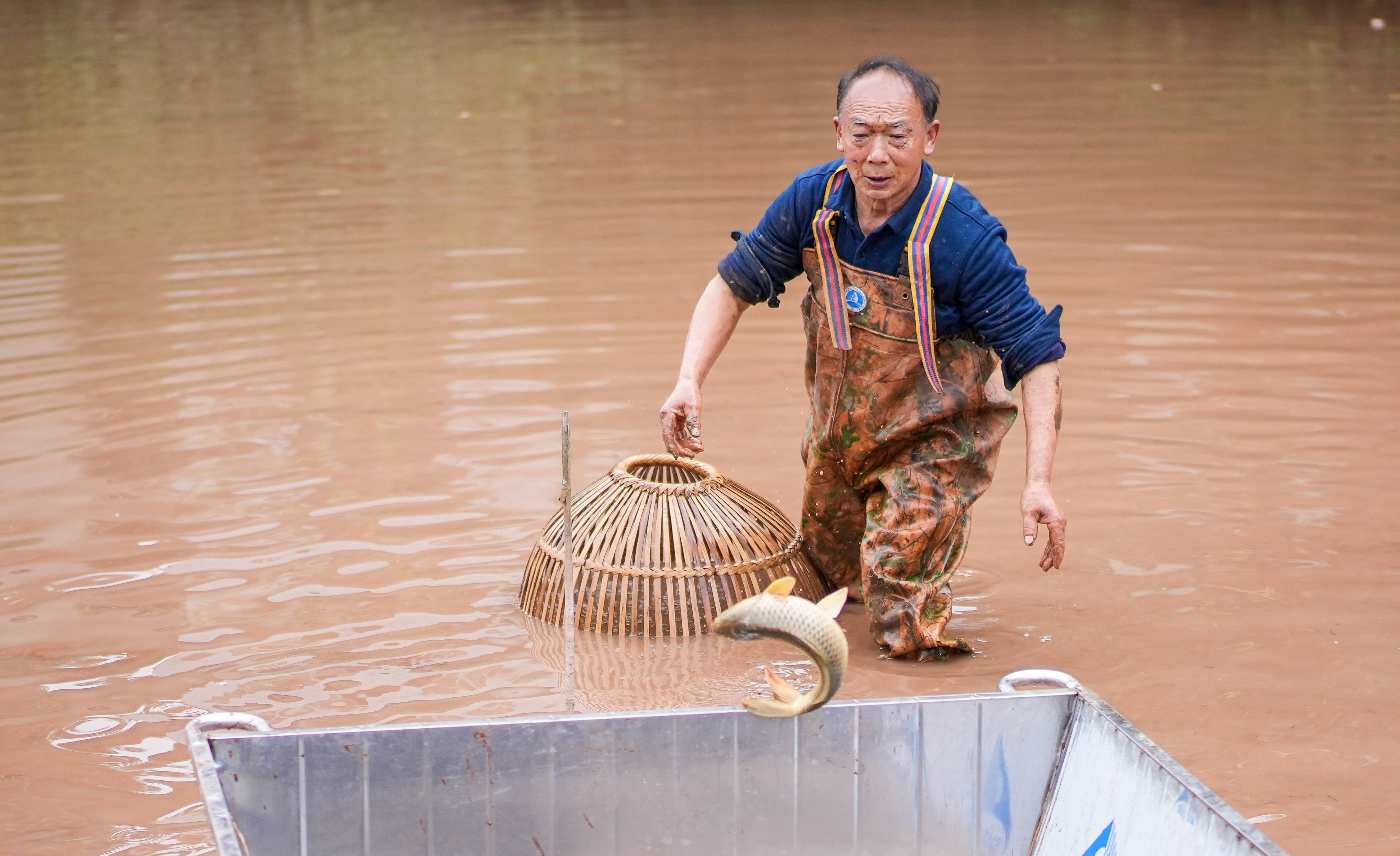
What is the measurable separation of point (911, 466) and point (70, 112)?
11.2 metres

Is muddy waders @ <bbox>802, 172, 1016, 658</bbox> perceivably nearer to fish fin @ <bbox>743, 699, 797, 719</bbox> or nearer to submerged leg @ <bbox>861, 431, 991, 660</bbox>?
submerged leg @ <bbox>861, 431, 991, 660</bbox>

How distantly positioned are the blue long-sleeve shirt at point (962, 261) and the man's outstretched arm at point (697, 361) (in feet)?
0.89

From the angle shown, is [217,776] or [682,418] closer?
[217,776]

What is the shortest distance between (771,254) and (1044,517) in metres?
0.97

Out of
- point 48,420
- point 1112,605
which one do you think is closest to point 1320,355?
point 1112,605

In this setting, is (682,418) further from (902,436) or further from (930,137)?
(930,137)

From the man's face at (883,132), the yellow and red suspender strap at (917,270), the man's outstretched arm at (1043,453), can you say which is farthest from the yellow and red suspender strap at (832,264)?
the man's outstretched arm at (1043,453)

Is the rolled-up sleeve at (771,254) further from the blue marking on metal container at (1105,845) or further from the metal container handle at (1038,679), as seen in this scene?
the blue marking on metal container at (1105,845)

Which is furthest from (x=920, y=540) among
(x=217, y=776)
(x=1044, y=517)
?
(x=217, y=776)

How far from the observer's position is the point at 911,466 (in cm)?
376

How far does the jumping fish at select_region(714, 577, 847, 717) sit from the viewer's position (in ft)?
7.74

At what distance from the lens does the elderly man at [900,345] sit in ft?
11.4

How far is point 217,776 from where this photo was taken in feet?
8.12

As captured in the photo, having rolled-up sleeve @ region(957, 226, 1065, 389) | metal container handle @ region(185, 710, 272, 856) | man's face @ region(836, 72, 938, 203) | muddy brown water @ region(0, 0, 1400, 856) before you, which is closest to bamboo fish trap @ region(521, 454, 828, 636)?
muddy brown water @ region(0, 0, 1400, 856)
